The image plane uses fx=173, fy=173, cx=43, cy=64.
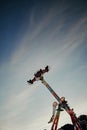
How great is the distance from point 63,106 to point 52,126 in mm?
2493

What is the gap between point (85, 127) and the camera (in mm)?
22781

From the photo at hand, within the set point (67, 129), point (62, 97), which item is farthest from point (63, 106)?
point (67, 129)

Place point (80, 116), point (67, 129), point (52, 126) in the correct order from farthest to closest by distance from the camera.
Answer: point (80, 116), point (67, 129), point (52, 126)

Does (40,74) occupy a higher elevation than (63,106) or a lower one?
higher

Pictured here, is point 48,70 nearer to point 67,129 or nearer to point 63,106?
point 63,106

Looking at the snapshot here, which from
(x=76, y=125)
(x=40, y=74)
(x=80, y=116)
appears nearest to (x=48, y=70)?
(x=40, y=74)

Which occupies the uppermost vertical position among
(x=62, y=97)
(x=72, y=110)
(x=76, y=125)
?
(x=62, y=97)

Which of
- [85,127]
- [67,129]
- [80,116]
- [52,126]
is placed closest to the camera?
[52,126]

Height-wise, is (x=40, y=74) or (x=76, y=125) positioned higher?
(x=40, y=74)

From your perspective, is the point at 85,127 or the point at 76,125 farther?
the point at 85,127

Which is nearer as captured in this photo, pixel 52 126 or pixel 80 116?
pixel 52 126

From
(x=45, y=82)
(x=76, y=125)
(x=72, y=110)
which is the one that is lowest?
(x=76, y=125)

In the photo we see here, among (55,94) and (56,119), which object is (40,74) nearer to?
(55,94)

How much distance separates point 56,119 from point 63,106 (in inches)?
64.7
